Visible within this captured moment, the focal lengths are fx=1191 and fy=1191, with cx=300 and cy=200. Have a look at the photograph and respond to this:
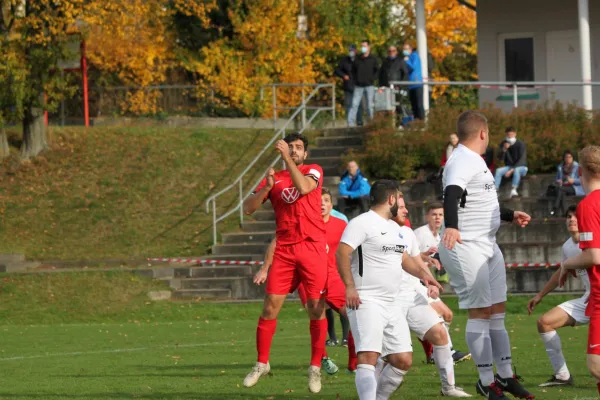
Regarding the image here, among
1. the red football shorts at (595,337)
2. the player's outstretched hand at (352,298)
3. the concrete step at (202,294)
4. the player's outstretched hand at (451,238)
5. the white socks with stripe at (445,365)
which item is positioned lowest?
the concrete step at (202,294)

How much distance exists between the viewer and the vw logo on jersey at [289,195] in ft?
39.2

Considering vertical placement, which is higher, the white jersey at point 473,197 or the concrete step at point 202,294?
the white jersey at point 473,197

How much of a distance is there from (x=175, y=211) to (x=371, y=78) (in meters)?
5.98

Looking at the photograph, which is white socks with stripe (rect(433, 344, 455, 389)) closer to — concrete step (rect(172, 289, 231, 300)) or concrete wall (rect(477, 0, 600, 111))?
concrete step (rect(172, 289, 231, 300))

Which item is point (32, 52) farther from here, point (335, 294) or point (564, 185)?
point (335, 294)

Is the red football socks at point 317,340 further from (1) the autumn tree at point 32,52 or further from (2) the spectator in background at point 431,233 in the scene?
(1) the autumn tree at point 32,52

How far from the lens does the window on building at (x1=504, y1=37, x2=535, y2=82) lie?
3394 cm

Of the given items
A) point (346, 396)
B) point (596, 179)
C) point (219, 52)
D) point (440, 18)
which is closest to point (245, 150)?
point (219, 52)

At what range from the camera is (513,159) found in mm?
25750

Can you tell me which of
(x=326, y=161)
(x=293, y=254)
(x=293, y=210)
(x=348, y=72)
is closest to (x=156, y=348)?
(x=293, y=254)

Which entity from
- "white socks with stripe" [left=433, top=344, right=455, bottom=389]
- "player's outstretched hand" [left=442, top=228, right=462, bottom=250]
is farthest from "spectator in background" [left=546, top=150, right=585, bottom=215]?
"player's outstretched hand" [left=442, top=228, right=462, bottom=250]

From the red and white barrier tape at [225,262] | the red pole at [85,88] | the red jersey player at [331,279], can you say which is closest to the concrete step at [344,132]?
the red and white barrier tape at [225,262]

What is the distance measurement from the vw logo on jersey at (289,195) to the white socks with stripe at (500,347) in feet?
8.24

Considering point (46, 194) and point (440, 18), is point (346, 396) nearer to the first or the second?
point (46, 194)
